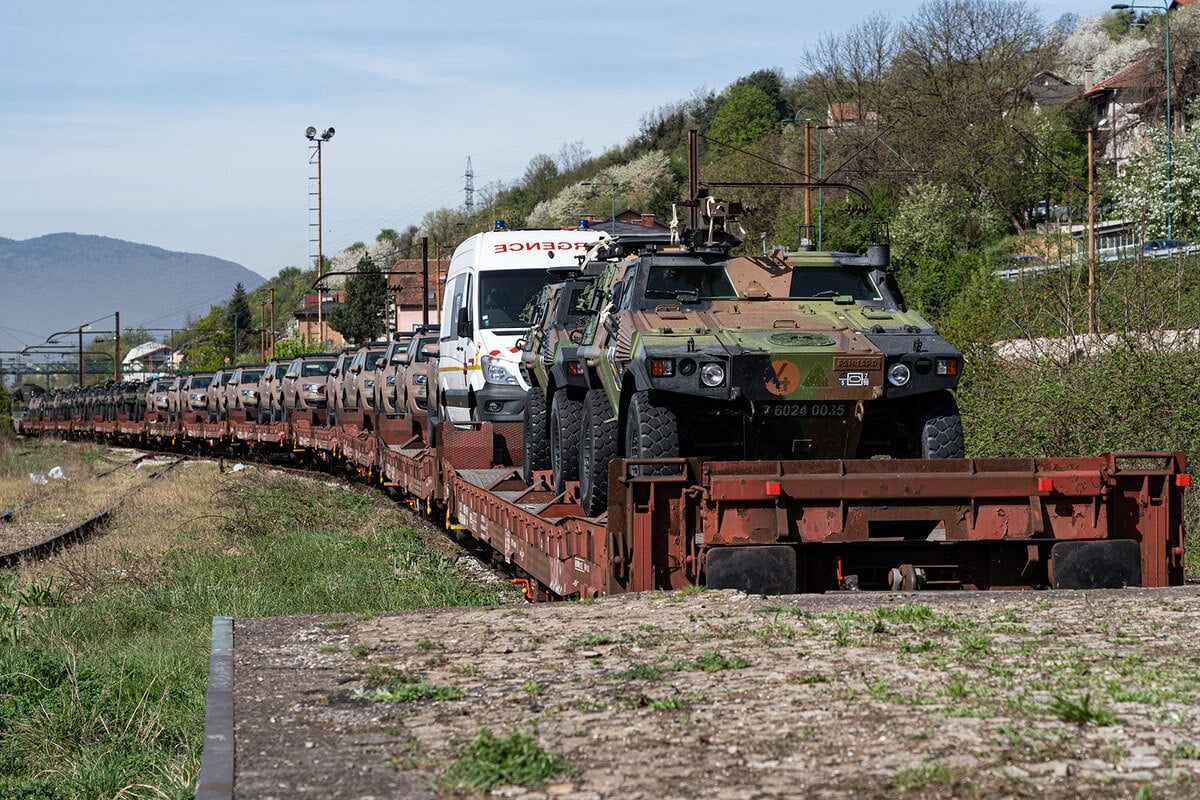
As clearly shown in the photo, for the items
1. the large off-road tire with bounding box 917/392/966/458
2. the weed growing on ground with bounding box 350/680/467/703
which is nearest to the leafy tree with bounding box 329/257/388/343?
the large off-road tire with bounding box 917/392/966/458

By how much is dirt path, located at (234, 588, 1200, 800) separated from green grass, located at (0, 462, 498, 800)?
546mm

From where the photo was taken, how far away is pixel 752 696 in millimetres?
5703

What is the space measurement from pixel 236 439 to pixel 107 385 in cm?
2616

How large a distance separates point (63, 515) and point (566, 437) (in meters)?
15.7

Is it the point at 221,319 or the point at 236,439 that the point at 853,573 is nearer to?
the point at 236,439

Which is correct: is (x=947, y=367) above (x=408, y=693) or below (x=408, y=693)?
above

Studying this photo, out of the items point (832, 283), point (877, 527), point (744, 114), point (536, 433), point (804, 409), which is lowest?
point (877, 527)

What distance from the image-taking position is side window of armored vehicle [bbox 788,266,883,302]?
10469 millimetres

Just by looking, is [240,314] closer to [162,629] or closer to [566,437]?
[162,629]

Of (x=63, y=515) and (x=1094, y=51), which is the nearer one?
(x=63, y=515)

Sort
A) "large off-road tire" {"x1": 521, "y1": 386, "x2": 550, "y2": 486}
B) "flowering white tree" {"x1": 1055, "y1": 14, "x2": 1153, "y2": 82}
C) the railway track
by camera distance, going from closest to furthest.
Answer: "large off-road tire" {"x1": 521, "y1": 386, "x2": 550, "y2": 486} < the railway track < "flowering white tree" {"x1": 1055, "y1": 14, "x2": 1153, "y2": 82}

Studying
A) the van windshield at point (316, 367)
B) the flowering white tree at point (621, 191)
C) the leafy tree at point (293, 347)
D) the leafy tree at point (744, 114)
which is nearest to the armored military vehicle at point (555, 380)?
the van windshield at point (316, 367)

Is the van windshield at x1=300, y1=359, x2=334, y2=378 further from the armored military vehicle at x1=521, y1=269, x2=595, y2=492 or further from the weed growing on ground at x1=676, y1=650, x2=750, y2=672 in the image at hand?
the weed growing on ground at x1=676, y1=650, x2=750, y2=672

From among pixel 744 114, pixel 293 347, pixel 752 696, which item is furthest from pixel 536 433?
pixel 744 114
